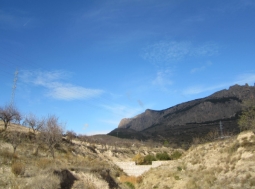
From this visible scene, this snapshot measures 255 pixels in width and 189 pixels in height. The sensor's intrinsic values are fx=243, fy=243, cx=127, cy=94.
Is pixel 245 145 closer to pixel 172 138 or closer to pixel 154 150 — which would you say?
pixel 154 150

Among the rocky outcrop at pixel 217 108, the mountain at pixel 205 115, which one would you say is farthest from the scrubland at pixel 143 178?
the rocky outcrop at pixel 217 108

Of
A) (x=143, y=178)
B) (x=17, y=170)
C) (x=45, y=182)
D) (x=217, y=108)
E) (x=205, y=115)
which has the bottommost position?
(x=143, y=178)

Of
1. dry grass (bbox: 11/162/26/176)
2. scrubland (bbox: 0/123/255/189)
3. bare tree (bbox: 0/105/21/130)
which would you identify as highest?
bare tree (bbox: 0/105/21/130)

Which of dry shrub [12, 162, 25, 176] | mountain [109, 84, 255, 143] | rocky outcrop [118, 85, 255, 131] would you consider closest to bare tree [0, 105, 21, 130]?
dry shrub [12, 162, 25, 176]

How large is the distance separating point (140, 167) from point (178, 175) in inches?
619

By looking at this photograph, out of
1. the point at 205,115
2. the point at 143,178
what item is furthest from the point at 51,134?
the point at 205,115

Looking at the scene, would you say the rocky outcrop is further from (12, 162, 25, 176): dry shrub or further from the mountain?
(12, 162, 25, 176): dry shrub

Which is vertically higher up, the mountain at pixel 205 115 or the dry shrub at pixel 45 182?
the mountain at pixel 205 115

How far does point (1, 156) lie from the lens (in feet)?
63.9

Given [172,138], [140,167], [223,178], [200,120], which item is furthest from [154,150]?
[223,178]

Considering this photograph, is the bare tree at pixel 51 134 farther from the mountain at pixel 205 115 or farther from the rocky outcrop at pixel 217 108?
the rocky outcrop at pixel 217 108

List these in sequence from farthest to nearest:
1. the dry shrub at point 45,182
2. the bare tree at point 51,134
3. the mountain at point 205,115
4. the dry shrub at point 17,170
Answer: the mountain at point 205,115, the bare tree at point 51,134, the dry shrub at point 17,170, the dry shrub at point 45,182

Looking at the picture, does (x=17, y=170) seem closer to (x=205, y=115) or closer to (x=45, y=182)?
(x=45, y=182)

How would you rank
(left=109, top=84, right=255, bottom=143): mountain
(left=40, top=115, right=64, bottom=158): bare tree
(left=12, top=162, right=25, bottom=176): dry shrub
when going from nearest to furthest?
(left=12, top=162, right=25, bottom=176): dry shrub < (left=40, top=115, right=64, bottom=158): bare tree < (left=109, top=84, right=255, bottom=143): mountain
